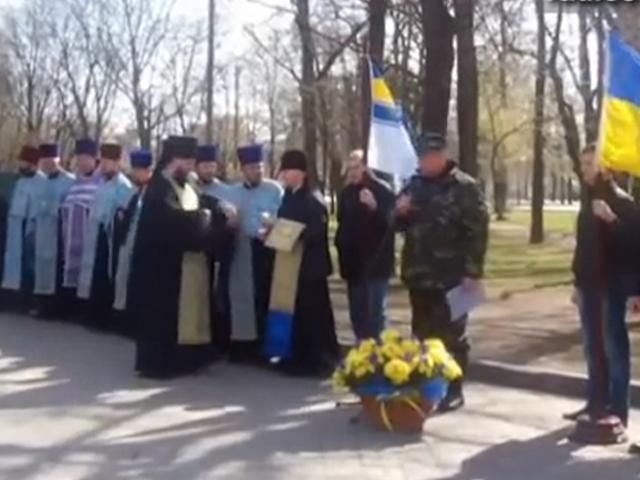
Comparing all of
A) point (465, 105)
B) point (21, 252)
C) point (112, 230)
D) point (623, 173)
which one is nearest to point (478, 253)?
point (623, 173)

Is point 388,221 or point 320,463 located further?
point 388,221

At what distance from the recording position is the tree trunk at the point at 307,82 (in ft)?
82.7

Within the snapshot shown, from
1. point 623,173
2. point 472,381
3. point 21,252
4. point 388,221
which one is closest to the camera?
point 623,173

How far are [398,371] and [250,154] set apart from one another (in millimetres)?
3598

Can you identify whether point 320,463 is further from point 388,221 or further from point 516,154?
point 516,154

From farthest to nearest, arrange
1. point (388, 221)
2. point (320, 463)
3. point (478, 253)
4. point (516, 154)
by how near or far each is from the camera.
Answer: point (516, 154)
point (388, 221)
point (478, 253)
point (320, 463)

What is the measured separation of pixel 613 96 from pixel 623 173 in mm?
565

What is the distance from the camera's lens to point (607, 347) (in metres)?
8.48

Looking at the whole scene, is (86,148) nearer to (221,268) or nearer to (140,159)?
(140,159)

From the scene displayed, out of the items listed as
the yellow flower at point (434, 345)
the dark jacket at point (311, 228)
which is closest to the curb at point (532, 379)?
the dark jacket at point (311, 228)

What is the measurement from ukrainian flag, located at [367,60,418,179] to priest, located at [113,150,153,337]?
2.59m

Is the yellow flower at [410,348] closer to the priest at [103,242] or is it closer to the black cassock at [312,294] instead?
the black cassock at [312,294]

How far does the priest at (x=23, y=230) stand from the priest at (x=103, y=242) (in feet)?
3.57

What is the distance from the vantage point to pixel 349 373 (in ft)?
28.2
